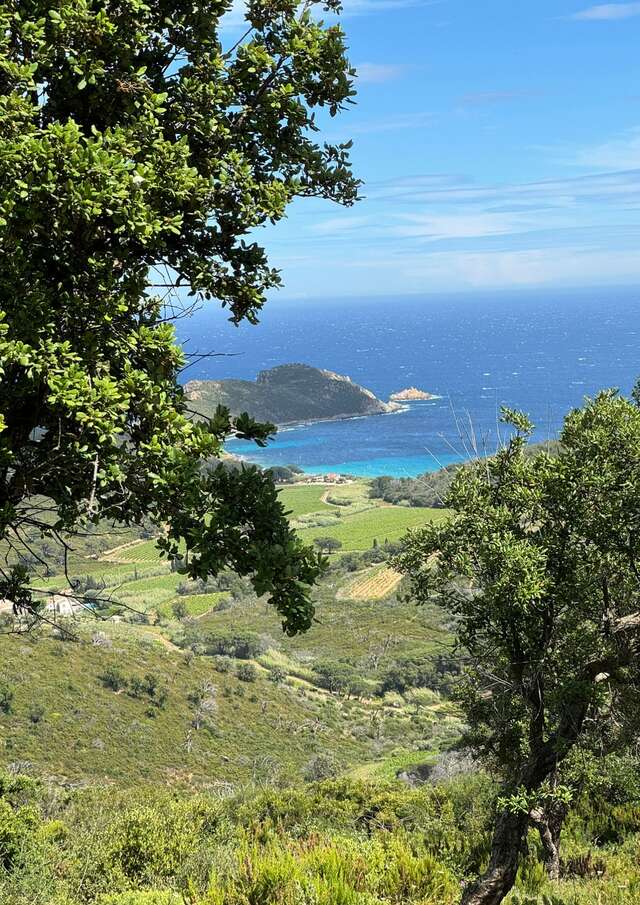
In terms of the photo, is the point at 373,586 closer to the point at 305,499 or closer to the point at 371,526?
the point at 371,526

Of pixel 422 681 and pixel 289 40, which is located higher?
pixel 289 40

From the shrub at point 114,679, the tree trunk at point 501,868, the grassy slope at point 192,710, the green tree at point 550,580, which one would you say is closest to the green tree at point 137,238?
the green tree at point 550,580

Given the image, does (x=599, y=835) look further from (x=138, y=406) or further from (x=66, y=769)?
(x=66, y=769)

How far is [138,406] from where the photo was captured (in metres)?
4.29

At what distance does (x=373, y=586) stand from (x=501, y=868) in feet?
276

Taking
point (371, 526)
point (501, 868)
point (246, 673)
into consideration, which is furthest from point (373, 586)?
point (501, 868)

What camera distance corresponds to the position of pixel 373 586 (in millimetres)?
91000

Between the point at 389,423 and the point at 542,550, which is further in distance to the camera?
the point at 389,423

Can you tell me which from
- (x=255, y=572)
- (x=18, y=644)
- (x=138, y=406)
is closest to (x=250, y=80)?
(x=138, y=406)

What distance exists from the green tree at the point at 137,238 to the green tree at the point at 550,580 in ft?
13.7

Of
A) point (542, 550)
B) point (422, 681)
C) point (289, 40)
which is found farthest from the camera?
point (422, 681)

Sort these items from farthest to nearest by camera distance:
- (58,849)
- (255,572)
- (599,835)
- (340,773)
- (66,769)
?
(340,773) < (66,769) < (599,835) < (58,849) < (255,572)

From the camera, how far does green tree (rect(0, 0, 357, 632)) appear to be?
12.4 feet

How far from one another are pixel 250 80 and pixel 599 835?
14642mm
